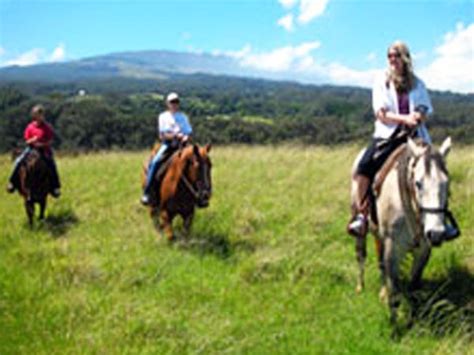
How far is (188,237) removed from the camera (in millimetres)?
9758

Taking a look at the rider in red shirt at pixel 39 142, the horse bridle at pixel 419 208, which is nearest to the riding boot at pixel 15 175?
the rider in red shirt at pixel 39 142

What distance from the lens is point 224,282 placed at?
7.59 meters

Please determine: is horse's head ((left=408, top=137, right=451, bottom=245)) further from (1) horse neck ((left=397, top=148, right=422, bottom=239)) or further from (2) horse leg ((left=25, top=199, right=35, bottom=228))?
(2) horse leg ((left=25, top=199, right=35, bottom=228))

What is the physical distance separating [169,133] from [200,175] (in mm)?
1614

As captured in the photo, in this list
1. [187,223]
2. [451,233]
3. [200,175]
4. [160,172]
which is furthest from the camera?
[160,172]

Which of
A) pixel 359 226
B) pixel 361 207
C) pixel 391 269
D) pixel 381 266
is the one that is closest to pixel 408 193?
pixel 391 269

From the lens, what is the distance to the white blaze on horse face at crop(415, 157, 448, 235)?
5.04m

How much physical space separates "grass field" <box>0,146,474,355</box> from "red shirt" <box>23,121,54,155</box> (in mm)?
1596

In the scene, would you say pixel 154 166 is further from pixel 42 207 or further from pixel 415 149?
pixel 415 149

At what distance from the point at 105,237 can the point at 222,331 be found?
4624mm

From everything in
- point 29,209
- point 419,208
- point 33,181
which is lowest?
point 29,209

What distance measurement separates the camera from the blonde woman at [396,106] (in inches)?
251

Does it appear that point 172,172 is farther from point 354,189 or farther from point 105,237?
point 354,189

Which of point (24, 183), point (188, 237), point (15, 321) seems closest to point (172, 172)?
point (188, 237)
